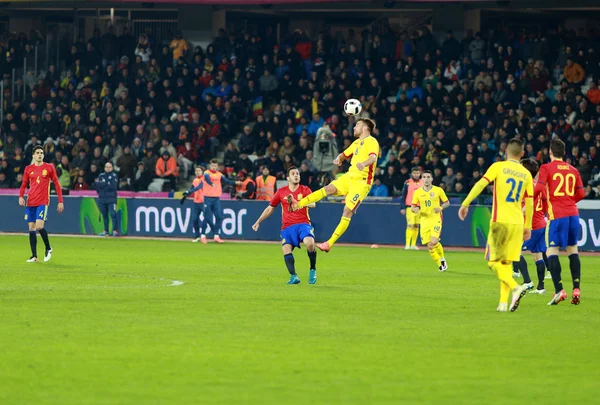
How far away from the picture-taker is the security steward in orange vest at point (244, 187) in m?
30.9

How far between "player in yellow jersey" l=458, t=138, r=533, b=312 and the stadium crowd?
51.8ft

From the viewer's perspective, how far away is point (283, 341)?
10688 millimetres

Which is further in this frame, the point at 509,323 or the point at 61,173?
the point at 61,173

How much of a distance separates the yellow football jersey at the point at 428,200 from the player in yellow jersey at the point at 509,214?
9.03 meters

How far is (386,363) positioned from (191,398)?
2142mm

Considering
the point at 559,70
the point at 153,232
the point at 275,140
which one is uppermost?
the point at 559,70

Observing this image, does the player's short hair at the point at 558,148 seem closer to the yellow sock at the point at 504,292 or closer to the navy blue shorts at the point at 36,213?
the yellow sock at the point at 504,292

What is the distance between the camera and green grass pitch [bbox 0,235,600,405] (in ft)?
27.3

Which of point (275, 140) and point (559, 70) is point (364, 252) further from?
point (559, 70)

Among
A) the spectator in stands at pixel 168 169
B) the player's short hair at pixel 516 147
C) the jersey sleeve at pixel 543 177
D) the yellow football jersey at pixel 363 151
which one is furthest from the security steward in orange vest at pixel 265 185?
the player's short hair at pixel 516 147

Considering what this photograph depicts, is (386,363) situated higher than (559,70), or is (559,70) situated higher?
(559,70)

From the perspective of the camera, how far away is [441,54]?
1366 inches

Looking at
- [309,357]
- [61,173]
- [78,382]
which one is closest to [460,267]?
[309,357]

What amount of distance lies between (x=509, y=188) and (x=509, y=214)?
0.31m
